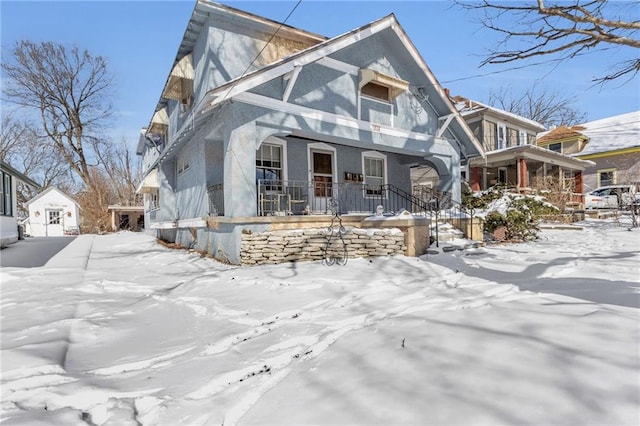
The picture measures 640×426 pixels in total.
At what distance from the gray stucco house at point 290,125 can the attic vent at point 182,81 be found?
1.4 inches

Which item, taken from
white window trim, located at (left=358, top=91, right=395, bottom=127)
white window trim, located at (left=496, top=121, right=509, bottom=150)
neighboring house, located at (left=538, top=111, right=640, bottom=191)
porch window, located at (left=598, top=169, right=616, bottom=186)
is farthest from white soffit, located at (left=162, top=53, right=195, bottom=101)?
porch window, located at (left=598, top=169, right=616, bottom=186)

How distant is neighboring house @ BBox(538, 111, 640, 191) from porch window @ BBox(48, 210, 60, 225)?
3839cm

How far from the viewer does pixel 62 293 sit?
482 centimetres

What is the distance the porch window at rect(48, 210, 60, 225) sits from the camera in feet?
82.1

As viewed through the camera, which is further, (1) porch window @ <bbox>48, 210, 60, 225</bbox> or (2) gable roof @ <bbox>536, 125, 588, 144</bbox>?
(1) porch window @ <bbox>48, 210, 60, 225</bbox>

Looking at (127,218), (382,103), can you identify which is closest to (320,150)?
(382,103)

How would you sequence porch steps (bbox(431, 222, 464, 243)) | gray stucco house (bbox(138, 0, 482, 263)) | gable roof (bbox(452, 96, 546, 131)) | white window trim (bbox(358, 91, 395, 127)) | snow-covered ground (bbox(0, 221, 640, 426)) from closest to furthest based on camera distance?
snow-covered ground (bbox(0, 221, 640, 426))
gray stucco house (bbox(138, 0, 482, 263))
porch steps (bbox(431, 222, 464, 243))
white window trim (bbox(358, 91, 395, 127))
gable roof (bbox(452, 96, 546, 131))

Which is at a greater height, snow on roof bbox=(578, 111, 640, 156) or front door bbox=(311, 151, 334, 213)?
snow on roof bbox=(578, 111, 640, 156)

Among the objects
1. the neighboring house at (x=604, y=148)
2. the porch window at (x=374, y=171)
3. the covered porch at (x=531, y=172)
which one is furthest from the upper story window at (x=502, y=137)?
the porch window at (x=374, y=171)

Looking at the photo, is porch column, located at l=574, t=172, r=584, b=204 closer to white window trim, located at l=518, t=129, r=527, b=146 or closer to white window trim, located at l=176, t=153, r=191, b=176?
white window trim, located at l=518, t=129, r=527, b=146

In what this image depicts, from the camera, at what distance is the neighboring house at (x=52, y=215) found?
24484mm

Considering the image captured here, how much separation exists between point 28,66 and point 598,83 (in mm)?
32043

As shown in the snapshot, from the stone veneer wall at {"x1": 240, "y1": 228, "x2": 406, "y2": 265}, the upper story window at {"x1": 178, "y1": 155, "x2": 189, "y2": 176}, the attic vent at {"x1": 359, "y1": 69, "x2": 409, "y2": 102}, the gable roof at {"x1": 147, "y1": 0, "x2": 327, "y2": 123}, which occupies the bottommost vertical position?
the stone veneer wall at {"x1": 240, "y1": 228, "x2": 406, "y2": 265}

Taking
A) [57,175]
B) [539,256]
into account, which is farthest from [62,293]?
[57,175]
